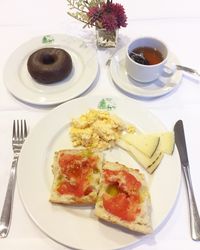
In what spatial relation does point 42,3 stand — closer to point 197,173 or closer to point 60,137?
point 60,137

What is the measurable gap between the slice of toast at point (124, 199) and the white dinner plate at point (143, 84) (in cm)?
40

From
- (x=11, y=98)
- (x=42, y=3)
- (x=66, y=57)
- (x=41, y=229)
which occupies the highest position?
(x=42, y=3)

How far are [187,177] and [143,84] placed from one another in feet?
1.54

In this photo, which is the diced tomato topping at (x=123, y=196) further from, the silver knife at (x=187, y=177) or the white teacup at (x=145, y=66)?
the white teacup at (x=145, y=66)

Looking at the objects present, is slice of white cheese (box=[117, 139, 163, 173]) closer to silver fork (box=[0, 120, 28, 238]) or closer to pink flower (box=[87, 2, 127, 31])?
silver fork (box=[0, 120, 28, 238])

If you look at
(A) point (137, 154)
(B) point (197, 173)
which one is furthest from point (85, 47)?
(B) point (197, 173)

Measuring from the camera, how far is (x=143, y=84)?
1.37 meters

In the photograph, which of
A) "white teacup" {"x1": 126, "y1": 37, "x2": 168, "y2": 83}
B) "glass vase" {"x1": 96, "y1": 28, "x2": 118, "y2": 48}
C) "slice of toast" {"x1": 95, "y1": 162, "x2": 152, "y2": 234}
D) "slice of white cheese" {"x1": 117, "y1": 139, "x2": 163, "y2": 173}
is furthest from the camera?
"glass vase" {"x1": 96, "y1": 28, "x2": 118, "y2": 48}

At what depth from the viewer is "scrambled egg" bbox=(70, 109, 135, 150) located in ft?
3.85

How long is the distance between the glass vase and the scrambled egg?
0.43 metres

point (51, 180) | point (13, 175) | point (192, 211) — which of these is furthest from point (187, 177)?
point (13, 175)

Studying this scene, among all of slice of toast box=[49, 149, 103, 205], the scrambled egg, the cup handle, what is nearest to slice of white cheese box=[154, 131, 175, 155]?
the scrambled egg

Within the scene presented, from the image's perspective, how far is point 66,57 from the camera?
1.34 metres

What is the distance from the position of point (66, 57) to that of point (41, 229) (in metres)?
0.73
